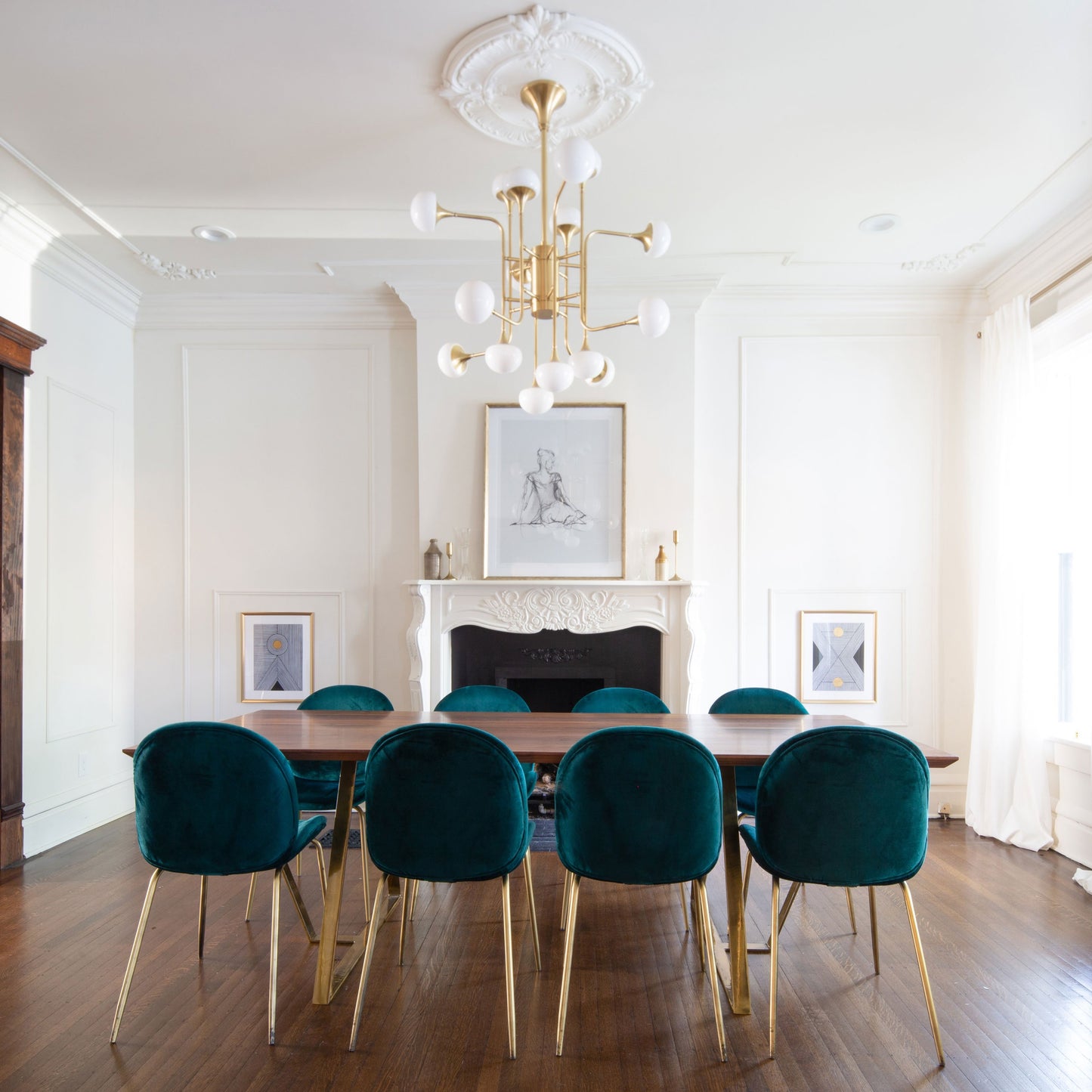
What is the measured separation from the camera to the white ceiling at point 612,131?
265cm

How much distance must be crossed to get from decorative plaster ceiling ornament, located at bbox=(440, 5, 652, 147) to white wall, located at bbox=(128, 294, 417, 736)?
2.14 metres

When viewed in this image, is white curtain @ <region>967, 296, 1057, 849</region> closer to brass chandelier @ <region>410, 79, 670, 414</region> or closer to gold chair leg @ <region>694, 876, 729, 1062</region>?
gold chair leg @ <region>694, 876, 729, 1062</region>

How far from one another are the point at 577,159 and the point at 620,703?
7.63 ft

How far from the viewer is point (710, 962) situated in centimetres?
251

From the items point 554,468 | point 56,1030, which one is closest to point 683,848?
point 56,1030

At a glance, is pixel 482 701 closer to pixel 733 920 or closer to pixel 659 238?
pixel 733 920

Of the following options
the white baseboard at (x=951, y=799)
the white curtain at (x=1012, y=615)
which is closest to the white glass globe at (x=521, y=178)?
the white curtain at (x=1012, y=615)

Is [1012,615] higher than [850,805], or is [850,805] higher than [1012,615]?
[1012,615]

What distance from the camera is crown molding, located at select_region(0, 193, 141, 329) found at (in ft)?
13.2

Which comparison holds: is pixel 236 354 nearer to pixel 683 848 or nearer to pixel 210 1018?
pixel 210 1018

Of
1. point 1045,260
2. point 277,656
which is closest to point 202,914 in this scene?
point 277,656

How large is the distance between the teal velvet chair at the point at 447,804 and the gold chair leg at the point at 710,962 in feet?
1.90

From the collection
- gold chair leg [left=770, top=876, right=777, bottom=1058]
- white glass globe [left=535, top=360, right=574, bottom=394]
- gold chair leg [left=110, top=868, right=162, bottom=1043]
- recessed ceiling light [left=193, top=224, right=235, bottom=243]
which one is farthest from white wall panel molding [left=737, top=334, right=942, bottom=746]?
gold chair leg [left=110, top=868, right=162, bottom=1043]

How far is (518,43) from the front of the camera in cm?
272
